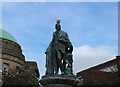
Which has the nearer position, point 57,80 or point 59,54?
point 57,80

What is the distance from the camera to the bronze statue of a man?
12055mm

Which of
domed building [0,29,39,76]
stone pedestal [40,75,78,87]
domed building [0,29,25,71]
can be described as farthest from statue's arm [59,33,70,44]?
domed building [0,29,25,71]

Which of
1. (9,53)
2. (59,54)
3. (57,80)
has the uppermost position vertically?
(9,53)

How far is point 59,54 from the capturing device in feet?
39.9

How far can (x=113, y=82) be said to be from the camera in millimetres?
46344

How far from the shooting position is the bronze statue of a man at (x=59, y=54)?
12055 mm

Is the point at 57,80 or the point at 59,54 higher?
the point at 59,54

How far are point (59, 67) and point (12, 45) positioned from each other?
44414 mm

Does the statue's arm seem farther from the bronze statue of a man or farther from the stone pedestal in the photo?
the stone pedestal

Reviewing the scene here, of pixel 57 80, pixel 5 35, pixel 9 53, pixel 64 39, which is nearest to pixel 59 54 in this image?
pixel 64 39

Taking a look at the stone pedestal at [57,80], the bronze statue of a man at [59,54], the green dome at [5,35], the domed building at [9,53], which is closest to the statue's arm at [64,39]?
the bronze statue of a man at [59,54]

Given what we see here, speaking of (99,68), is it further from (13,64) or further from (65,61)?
(65,61)

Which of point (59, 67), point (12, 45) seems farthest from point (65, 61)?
point (12, 45)

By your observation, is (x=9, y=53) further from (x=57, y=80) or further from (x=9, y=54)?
(x=57, y=80)
